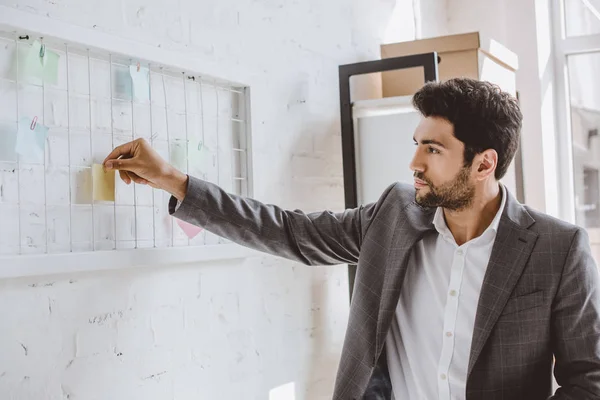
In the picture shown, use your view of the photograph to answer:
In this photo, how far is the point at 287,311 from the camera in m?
1.94

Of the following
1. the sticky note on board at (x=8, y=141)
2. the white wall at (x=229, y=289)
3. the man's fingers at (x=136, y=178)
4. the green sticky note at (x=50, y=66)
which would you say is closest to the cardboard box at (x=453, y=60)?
the white wall at (x=229, y=289)

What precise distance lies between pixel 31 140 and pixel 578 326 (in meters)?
1.09

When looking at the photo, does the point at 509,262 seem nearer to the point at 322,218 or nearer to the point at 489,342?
the point at 489,342

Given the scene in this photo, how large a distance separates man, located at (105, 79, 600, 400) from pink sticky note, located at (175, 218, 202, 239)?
10 centimetres

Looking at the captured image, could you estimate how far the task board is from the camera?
1.19 meters

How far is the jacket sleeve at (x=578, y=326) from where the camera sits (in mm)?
1372

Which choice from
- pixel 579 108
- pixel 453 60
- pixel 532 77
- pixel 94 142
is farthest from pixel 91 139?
pixel 579 108

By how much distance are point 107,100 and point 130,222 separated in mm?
247

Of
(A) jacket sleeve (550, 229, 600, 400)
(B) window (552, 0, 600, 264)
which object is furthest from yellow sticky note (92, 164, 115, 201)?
(B) window (552, 0, 600, 264)

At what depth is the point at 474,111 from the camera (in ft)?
5.02

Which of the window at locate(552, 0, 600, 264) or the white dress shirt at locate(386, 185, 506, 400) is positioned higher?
the window at locate(552, 0, 600, 264)

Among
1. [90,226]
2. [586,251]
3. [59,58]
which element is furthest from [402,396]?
[59,58]

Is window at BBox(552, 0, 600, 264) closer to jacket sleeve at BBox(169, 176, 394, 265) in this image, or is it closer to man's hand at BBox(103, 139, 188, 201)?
jacket sleeve at BBox(169, 176, 394, 265)

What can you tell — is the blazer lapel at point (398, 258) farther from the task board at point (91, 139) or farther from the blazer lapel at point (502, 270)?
the task board at point (91, 139)
